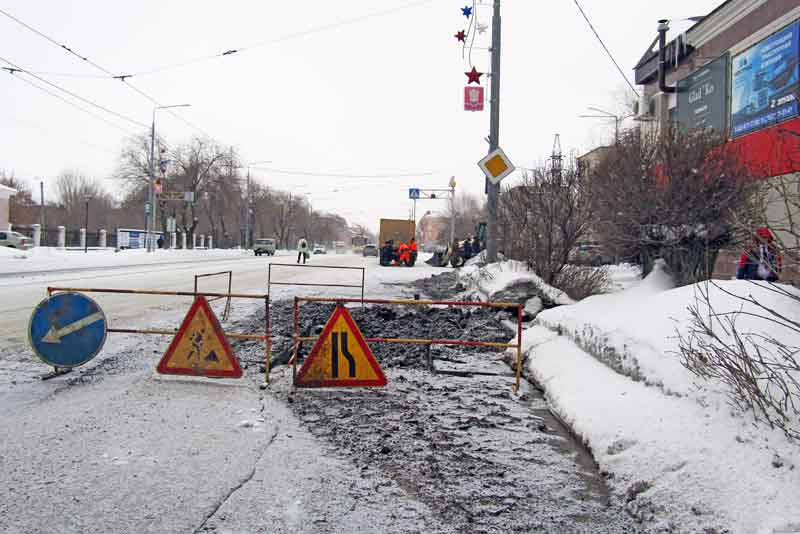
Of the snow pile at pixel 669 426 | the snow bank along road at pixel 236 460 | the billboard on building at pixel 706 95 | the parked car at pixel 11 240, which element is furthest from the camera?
the parked car at pixel 11 240

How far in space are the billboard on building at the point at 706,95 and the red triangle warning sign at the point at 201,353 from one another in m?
14.9

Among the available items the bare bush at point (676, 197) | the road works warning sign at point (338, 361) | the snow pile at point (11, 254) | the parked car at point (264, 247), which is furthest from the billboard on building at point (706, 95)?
the parked car at point (264, 247)

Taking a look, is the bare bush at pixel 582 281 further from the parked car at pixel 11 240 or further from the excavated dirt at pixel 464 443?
the parked car at pixel 11 240

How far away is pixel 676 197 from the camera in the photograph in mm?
7957

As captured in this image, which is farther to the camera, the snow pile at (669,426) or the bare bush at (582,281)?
the bare bush at (582,281)

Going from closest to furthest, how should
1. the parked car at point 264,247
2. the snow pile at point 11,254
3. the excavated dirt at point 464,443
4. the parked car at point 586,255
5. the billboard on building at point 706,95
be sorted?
the excavated dirt at point 464,443 → the parked car at point 586,255 → the billboard on building at point 706,95 → the snow pile at point 11,254 → the parked car at point 264,247

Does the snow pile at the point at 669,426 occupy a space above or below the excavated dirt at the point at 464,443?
above

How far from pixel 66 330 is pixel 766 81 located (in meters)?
16.6

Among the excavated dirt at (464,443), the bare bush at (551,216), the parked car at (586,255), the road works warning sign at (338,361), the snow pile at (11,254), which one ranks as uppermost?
the bare bush at (551,216)

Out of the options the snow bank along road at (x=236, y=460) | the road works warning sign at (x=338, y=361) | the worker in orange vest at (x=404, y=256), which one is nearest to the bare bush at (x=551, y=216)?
the snow bank along road at (x=236, y=460)

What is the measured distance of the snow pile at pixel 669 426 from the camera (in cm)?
312

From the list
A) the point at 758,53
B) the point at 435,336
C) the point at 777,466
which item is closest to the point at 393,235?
the point at 758,53

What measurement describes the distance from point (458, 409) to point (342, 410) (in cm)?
111

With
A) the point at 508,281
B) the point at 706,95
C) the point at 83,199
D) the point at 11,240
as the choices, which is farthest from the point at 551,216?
the point at 83,199
